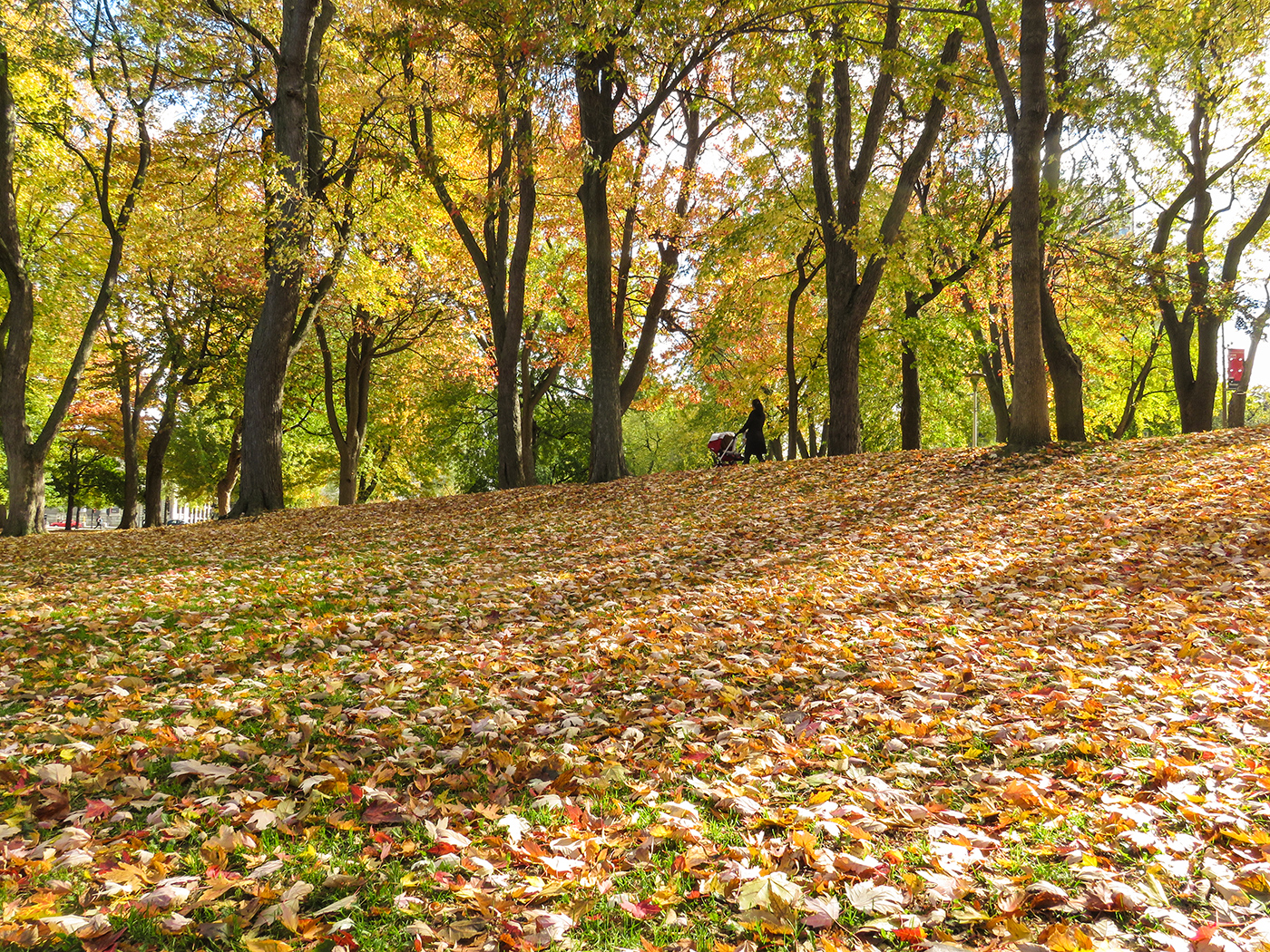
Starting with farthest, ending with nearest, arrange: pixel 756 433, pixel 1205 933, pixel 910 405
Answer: pixel 910 405, pixel 756 433, pixel 1205 933

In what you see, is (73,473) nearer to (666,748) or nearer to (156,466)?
(156,466)

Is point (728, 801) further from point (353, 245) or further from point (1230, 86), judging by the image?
point (1230, 86)

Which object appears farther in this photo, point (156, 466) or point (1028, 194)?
point (156, 466)

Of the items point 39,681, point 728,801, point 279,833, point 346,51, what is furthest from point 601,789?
point 346,51

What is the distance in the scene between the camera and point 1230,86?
1534 centimetres

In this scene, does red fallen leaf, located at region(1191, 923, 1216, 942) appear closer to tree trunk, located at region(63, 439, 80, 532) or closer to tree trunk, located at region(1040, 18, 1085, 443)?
tree trunk, located at region(1040, 18, 1085, 443)

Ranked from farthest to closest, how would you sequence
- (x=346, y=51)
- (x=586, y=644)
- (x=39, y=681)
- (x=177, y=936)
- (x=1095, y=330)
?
(x=1095, y=330) < (x=346, y=51) < (x=586, y=644) < (x=39, y=681) < (x=177, y=936)

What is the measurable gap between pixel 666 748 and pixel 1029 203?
11.0 meters

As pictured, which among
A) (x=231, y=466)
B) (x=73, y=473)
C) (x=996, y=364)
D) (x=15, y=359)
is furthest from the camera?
(x=73, y=473)

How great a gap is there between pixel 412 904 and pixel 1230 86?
2071 centimetres

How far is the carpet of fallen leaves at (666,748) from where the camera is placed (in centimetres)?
255

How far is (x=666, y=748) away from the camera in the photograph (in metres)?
3.96

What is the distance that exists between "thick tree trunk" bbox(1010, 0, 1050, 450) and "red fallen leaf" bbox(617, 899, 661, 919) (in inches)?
432

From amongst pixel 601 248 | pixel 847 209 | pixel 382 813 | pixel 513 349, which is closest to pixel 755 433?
pixel 847 209
